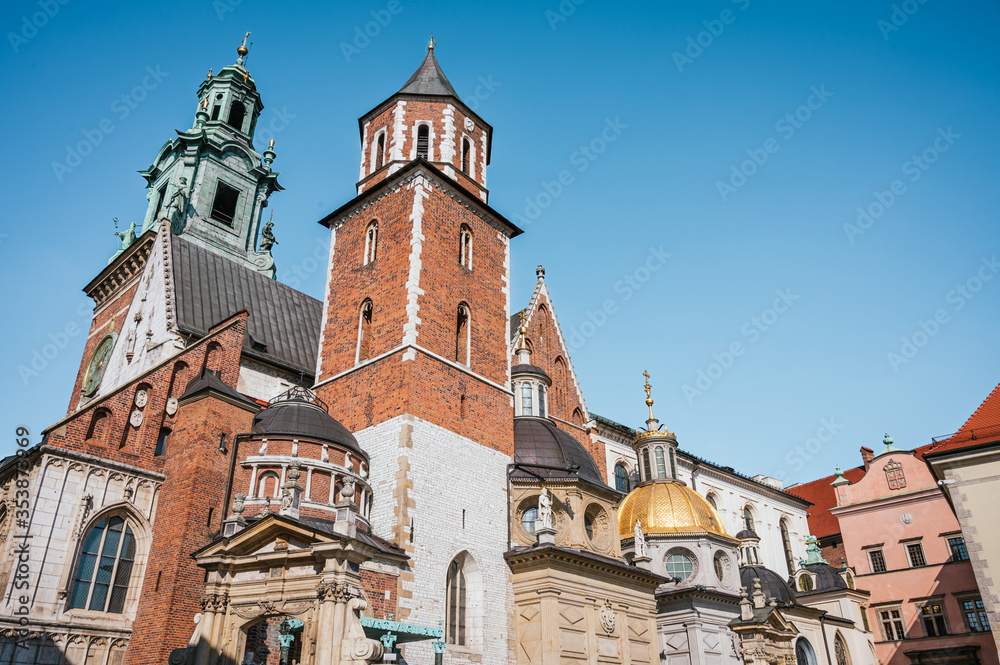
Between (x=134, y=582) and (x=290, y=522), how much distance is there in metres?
5.33

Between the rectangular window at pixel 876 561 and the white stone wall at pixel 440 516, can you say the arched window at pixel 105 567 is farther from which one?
the rectangular window at pixel 876 561

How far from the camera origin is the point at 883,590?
3547 centimetres

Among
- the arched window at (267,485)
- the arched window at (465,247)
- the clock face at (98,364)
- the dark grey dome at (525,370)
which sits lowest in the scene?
the arched window at (267,485)

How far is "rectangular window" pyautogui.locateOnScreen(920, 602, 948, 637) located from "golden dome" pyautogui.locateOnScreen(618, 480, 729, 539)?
1170 cm

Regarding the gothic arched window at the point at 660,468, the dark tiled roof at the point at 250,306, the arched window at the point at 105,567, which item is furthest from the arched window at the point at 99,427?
the gothic arched window at the point at 660,468

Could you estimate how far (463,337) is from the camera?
A: 23125 millimetres

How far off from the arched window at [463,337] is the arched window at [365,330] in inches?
100

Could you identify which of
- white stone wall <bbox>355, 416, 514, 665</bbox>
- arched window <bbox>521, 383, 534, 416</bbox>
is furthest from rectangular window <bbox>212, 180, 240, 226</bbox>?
white stone wall <bbox>355, 416, 514, 665</bbox>

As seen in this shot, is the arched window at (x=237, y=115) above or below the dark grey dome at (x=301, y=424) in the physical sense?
above

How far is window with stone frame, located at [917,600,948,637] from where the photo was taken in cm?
3278

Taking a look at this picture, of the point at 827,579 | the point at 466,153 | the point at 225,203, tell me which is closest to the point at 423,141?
the point at 466,153

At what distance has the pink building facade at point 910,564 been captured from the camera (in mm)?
32219

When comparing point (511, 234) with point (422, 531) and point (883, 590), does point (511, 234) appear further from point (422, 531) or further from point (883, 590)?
point (883, 590)

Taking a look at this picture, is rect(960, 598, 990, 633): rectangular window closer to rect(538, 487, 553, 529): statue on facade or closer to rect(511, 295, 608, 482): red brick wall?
rect(511, 295, 608, 482): red brick wall
